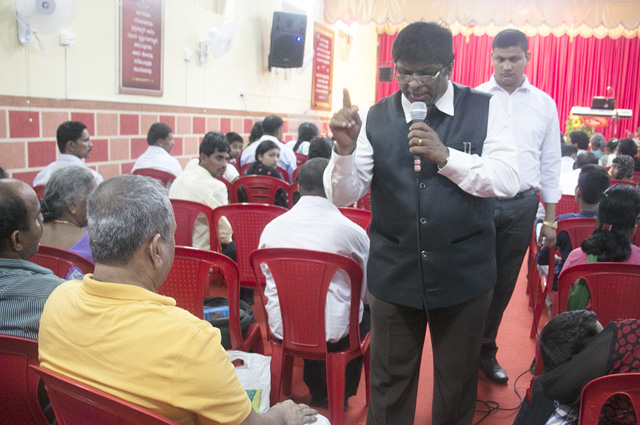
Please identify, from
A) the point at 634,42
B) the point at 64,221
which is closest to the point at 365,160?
the point at 64,221

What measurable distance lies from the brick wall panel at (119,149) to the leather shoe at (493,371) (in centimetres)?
382

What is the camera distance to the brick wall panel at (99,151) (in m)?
4.77

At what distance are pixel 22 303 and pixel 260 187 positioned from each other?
2621 millimetres

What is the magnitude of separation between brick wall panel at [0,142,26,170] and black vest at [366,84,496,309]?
3.28m

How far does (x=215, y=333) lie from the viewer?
3.29ft

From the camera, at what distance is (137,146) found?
17.5 ft

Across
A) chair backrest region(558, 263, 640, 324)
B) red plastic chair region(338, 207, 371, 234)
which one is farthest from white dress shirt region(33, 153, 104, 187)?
chair backrest region(558, 263, 640, 324)

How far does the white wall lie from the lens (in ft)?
13.2

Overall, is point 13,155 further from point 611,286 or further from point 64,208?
point 611,286

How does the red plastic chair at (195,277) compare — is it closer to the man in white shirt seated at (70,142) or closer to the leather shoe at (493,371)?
the leather shoe at (493,371)

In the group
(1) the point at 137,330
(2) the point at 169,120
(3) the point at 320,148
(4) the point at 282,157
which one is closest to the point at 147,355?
(1) the point at 137,330

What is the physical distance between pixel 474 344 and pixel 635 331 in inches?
18.1

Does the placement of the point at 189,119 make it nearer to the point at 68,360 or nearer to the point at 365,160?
the point at 365,160

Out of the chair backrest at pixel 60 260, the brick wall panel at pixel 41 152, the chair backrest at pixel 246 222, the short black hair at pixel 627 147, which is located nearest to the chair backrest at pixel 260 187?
the chair backrest at pixel 246 222
